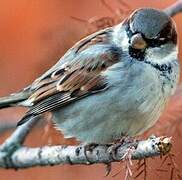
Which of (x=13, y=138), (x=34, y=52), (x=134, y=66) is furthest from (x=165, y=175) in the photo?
(x=34, y=52)

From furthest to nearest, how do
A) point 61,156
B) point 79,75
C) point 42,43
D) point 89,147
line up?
1. point 42,43
2. point 79,75
3. point 89,147
4. point 61,156

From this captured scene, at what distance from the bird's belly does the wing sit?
29 mm

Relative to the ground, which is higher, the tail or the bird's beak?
the bird's beak

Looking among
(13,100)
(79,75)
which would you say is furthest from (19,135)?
(79,75)

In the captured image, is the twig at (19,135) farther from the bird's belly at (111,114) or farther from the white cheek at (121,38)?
the white cheek at (121,38)

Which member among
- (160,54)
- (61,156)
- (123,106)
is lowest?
(61,156)

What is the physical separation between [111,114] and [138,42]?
0.19 meters

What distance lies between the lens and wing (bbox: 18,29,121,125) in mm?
1930

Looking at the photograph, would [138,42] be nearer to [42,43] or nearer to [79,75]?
[79,75]

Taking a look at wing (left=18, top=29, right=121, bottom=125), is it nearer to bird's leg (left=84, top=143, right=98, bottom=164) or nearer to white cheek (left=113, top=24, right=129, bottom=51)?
white cheek (left=113, top=24, right=129, bottom=51)

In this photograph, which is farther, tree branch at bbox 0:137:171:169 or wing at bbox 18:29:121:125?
wing at bbox 18:29:121:125

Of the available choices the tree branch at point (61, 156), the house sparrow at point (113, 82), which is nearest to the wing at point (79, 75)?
the house sparrow at point (113, 82)

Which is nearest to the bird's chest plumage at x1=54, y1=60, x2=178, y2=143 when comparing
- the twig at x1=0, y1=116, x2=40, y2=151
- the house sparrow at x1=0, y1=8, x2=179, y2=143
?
the house sparrow at x1=0, y1=8, x2=179, y2=143

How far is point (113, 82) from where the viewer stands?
6.23ft
